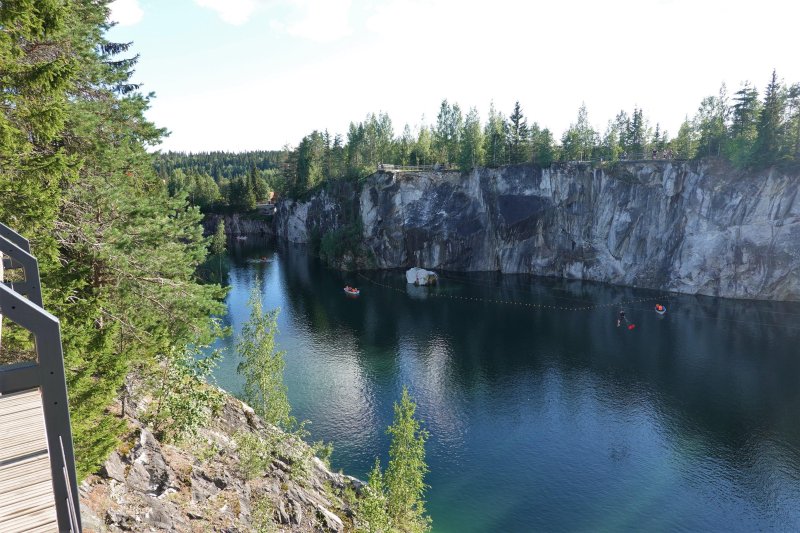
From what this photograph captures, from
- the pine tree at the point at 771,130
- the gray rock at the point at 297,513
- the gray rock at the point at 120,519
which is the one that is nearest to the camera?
the gray rock at the point at 120,519

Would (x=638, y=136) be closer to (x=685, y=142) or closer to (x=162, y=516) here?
(x=685, y=142)

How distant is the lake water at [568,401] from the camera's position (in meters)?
28.9

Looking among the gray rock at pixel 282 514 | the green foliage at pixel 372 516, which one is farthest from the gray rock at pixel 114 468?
the green foliage at pixel 372 516

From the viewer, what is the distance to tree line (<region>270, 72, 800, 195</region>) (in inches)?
2611

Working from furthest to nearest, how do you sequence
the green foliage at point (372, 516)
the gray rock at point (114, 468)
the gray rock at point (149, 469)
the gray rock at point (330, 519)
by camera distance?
the green foliage at point (372, 516)
the gray rock at point (330, 519)
the gray rock at point (149, 469)
the gray rock at point (114, 468)

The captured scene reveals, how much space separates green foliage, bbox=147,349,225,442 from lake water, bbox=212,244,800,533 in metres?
16.9

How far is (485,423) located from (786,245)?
55.3 metres

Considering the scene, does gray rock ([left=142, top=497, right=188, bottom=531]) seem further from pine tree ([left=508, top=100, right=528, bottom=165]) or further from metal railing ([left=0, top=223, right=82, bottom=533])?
pine tree ([left=508, top=100, right=528, bottom=165])

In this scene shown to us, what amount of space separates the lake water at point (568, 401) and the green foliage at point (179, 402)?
16.9 m

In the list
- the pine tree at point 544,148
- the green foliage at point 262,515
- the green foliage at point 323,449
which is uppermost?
the pine tree at point 544,148

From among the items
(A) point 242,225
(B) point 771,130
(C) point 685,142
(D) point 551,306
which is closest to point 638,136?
(C) point 685,142

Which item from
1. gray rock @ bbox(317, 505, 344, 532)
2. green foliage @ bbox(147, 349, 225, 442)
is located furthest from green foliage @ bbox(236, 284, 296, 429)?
gray rock @ bbox(317, 505, 344, 532)

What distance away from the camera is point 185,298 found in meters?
15.1

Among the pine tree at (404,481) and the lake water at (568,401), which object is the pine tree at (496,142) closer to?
the lake water at (568,401)
